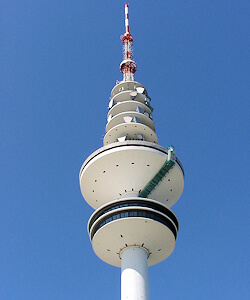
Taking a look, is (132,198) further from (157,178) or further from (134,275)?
(134,275)

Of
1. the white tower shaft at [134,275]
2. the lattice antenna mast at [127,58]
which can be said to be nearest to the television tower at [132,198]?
the white tower shaft at [134,275]

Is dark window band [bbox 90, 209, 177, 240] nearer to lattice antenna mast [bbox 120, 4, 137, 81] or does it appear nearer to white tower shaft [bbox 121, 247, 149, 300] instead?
white tower shaft [bbox 121, 247, 149, 300]

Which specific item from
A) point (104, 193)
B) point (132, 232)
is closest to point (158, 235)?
point (132, 232)

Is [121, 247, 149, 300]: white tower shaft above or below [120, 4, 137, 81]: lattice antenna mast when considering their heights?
below

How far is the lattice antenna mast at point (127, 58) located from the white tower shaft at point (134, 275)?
23.4 metres

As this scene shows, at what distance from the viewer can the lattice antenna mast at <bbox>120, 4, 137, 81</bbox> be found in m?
44.4

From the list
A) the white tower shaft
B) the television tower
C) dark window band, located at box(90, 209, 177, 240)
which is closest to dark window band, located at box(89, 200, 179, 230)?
the television tower

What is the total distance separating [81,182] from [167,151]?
8155 millimetres

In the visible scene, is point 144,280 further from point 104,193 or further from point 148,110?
point 148,110

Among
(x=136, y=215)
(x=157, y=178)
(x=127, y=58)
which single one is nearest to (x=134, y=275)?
(x=136, y=215)

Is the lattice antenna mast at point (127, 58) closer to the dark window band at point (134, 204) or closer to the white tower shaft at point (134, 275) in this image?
the dark window band at point (134, 204)

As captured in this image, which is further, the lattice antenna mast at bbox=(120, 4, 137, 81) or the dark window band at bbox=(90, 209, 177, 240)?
the lattice antenna mast at bbox=(120, 4, 137, 81)

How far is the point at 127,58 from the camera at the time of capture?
150 ft

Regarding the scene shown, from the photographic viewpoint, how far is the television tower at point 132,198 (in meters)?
26.8
